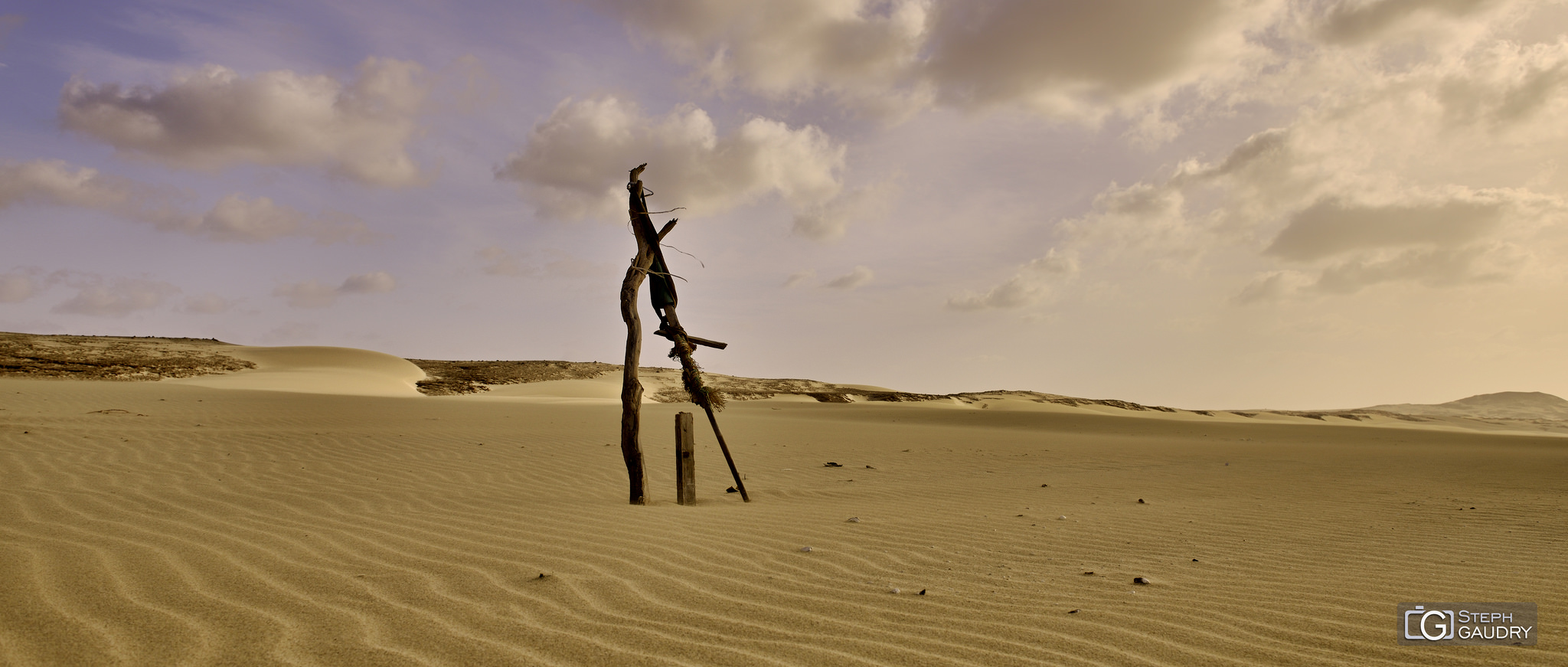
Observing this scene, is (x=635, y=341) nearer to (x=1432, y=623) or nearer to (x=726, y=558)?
(x=726, y=558)

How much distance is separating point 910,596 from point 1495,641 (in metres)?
2.65

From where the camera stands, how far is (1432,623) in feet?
12.3

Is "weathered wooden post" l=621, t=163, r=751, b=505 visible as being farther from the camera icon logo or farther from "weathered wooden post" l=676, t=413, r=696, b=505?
the camera icon logo

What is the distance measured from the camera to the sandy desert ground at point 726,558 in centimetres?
332

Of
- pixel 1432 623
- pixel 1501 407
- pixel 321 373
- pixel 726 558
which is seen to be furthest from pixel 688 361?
pixel 1501 407

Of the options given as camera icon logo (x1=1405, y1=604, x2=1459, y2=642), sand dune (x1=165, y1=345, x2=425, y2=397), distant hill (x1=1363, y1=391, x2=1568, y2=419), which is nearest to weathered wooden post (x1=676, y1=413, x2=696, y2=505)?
camera icon logo (x1=1405, y1=604, x2=1459, y2=642)

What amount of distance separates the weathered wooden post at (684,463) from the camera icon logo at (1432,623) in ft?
19.1

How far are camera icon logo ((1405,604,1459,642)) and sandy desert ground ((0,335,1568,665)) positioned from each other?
133 mm

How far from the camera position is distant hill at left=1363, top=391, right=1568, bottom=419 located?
65375 mm

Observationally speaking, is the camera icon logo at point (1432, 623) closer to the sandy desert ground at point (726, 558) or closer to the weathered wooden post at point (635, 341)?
the sandy desert ground at point (726, 558)

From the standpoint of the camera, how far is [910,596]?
4.16 m

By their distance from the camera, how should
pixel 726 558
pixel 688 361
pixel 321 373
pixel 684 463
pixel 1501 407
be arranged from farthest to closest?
1. pixel 1501 407
2. pixel 321 373
3. pixel 688 361
4. pixel 684 463
5. pixel 726 558

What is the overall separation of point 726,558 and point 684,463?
10.2 feet

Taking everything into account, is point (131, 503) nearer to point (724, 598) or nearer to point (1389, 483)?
point (724, 598)
